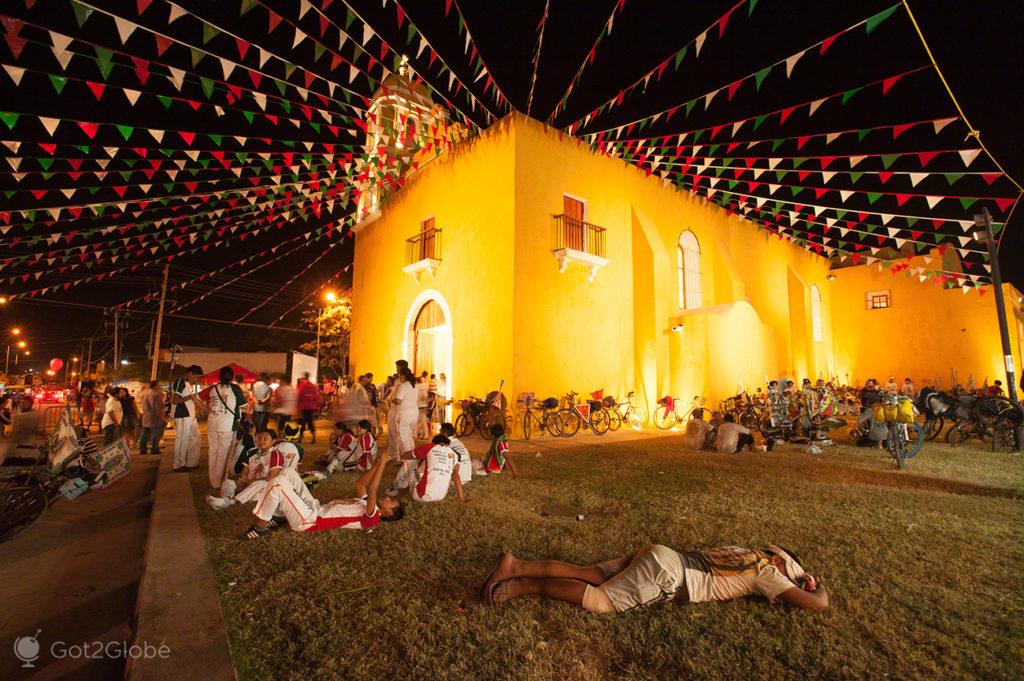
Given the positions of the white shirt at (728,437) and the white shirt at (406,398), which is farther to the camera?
the white shirt at (728,437)

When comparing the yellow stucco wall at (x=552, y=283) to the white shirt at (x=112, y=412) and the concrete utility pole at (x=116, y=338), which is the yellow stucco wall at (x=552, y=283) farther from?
the concrete utility pole at (x=116, y=338)

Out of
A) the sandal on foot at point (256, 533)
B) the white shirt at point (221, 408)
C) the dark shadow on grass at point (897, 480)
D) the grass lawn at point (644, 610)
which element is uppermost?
the white shirt at point (221, 408)

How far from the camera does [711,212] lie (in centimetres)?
1847

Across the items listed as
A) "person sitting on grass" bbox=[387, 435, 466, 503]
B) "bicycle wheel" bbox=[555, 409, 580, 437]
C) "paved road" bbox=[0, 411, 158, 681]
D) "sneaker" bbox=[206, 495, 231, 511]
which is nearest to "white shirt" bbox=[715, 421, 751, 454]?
"bicycle wheel" bbox=[555, 409, 580, 437]

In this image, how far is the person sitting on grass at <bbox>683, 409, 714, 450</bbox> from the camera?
33.2 feet

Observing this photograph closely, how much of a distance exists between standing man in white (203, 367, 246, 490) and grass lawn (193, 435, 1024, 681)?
368 mm

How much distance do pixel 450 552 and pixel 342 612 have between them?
A: 1.16 meters

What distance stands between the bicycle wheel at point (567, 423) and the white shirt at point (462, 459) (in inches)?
216

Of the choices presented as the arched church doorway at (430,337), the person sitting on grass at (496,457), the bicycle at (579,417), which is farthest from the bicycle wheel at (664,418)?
the person sitting on grass at (496,457)

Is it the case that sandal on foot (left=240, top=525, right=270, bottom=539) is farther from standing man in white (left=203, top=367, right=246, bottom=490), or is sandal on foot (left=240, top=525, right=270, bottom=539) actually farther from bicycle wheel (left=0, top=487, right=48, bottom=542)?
bicycle wheel (left=0, top=487, right=48, bottom=542)

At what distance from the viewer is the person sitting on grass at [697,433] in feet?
33.2

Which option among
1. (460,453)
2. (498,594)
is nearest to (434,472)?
(460,453)

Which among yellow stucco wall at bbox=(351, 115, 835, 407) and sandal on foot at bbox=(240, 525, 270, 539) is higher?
yellow stucco wall at bbox=(351, 115, 835, 407)

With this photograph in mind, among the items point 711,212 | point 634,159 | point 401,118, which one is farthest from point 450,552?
point 711,212
